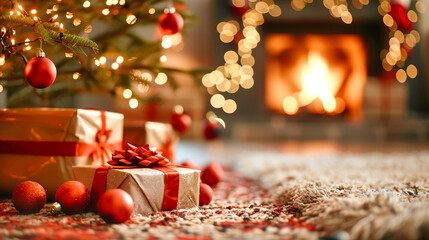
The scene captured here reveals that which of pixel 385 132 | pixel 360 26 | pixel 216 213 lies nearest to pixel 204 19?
pixel 360 26

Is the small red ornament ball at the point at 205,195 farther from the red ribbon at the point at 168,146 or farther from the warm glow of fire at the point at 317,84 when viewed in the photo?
the warm glow of fire at the point at 317,84

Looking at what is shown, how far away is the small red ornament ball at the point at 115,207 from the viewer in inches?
26.7

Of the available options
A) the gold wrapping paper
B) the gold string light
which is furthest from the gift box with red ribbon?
the gold string light

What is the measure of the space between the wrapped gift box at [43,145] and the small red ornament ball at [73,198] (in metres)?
0.15

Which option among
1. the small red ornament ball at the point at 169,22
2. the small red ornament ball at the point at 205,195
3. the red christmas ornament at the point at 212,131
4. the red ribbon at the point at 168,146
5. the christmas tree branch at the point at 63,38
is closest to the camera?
the christmas tree branch at the point at 63,38

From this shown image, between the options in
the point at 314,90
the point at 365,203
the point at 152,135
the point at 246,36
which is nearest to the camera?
the point at 365,203

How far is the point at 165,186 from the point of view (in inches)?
30.9

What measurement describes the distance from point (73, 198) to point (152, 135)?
1.64ft

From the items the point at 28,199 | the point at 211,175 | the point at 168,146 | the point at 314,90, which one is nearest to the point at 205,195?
the point at 211,175

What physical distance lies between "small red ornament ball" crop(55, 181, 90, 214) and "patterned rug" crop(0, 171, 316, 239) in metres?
0.02

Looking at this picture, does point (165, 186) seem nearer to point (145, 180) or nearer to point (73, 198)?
point (145, 180)

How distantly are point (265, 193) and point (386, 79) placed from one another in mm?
3004

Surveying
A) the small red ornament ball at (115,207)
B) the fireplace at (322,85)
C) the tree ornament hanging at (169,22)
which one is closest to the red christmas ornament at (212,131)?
the tree ornament hanging at (169,22)

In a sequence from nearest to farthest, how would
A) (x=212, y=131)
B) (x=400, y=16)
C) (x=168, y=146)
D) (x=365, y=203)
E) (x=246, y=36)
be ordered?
(x=365, y=203)
(x=168, y=146)
(x=212, y=131)
(x=400, y=16)
(x=246, y=36)
